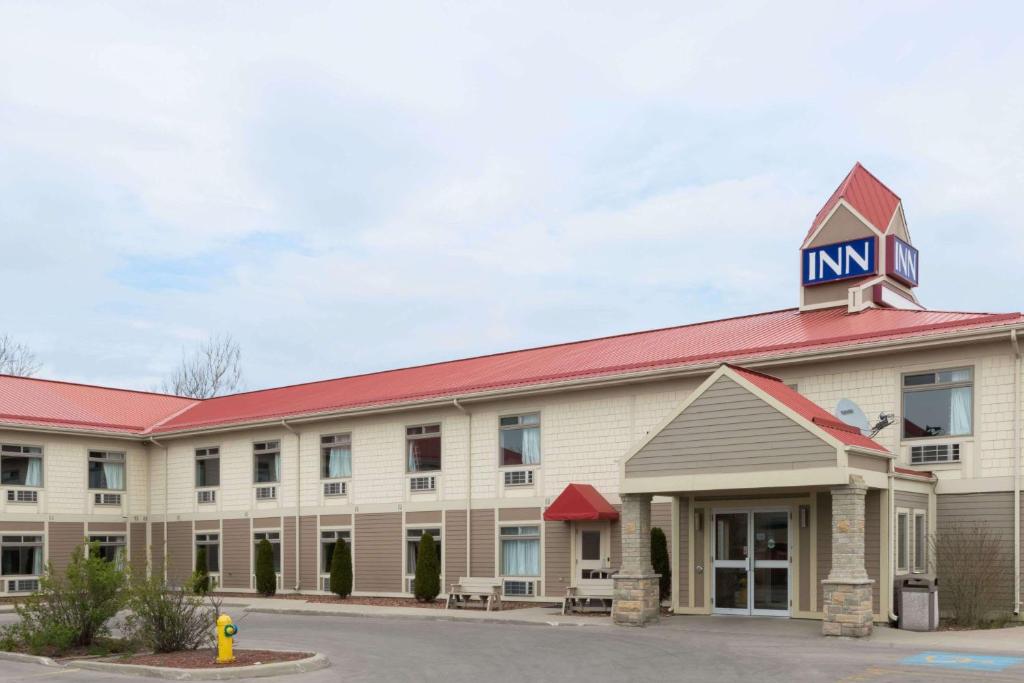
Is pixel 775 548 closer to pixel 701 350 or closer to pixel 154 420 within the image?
pixel 701 350

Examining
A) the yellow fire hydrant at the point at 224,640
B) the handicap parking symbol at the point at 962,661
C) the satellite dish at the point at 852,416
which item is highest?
the satellite dish at the point at 852,416

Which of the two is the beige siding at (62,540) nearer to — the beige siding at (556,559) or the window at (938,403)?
the beige siding at (556,559)

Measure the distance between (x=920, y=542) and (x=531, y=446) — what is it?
9.25 m

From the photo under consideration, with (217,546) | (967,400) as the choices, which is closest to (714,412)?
(967,400)

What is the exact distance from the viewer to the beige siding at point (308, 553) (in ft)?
99.3

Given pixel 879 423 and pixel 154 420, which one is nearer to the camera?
pixel 879 423

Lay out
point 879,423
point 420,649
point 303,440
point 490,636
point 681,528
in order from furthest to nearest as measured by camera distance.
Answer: point 303,440 < point 681,528 < point 879,423 < point 490,636 < point 420,649

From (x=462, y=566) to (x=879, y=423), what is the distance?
1092cm

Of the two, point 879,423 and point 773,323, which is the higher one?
point 773,323

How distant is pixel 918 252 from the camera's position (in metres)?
26.3

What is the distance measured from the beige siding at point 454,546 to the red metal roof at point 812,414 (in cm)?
1011

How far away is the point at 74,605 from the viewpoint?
16.9 m

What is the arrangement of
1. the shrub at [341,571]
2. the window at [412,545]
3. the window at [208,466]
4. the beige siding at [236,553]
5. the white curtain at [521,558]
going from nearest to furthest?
the white curtain at [521,558] < the window at [412,545] < the shrub at [341,571] < the beige siding at [236,553] < the window at [208,466]

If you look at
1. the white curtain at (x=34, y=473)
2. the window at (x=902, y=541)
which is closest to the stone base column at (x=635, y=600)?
the window at (x=902, y=541)
